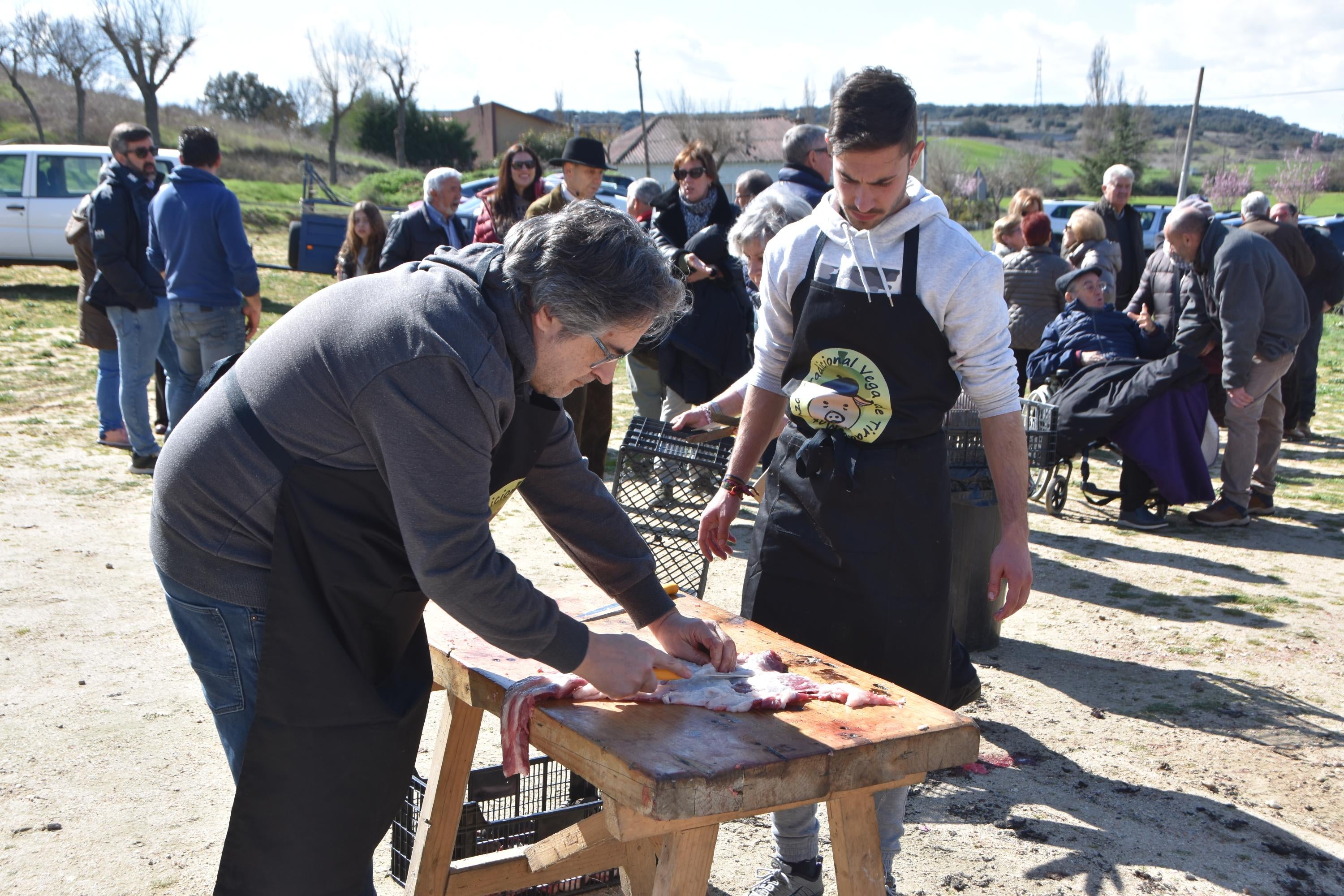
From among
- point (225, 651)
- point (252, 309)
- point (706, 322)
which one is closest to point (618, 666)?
point (225, 651)

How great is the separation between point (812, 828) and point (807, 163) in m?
3.85

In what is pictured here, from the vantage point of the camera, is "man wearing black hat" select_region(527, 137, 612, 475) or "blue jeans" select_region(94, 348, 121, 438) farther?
"blue jeans" select_region(94, 348, 121, 438)

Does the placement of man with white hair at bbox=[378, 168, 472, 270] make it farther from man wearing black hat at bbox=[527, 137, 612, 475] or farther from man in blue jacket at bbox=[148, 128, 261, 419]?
man in blue jacket at bbox=[148, 128, 261, 419]

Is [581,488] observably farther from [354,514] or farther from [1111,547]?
[1111,547]

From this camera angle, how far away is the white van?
14.0m

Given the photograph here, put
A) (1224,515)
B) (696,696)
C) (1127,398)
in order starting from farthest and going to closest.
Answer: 1. (1224,515)
2. (1127,398)
3. (696,696)

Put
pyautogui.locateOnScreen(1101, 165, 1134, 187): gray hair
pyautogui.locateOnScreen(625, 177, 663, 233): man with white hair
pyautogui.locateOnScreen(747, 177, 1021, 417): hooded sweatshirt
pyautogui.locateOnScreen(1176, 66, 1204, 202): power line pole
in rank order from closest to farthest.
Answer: pyautogui.locateOnScreen(747, 177, 1021, 417): hooded sweatshirt → pyautogui.locateOnScreen(625, 177, 663, 233): man with white hair → pyautogui.locateOnScreen(1101, 165, 1134, 187): gray hair → pyautogui.locateOnScreen(1176, 66, 1204, 202): power line pole

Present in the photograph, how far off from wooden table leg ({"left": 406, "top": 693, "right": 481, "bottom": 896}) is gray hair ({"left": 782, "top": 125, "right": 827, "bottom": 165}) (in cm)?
380

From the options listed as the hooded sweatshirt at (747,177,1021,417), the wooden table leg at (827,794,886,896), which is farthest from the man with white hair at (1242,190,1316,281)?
the wooden table leg at (827,794,886,896)

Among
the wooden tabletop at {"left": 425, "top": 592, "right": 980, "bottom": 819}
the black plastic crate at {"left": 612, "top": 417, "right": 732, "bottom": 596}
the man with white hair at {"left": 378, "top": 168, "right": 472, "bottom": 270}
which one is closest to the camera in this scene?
the wooden tabletop at {"left": 425, "top": 592, "right": 980, "bottom": 819}

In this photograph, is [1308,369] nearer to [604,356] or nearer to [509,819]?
[509,819]

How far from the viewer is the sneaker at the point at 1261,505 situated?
7191 mm

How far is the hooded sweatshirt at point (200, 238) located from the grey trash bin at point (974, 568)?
170 inches

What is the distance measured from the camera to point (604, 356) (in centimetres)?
194
